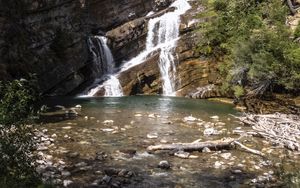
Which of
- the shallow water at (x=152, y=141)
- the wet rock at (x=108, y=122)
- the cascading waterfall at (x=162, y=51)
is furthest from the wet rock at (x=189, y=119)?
the cascading waterfall at (x=162, y=51)

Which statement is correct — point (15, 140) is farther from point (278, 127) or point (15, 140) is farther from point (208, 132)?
point (278, 127)

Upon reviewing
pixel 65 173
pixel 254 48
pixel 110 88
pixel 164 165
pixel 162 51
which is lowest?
pixel 164 165

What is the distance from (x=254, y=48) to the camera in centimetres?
2817

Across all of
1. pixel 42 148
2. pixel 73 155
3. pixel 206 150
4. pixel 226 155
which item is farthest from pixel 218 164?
pixel 42 148

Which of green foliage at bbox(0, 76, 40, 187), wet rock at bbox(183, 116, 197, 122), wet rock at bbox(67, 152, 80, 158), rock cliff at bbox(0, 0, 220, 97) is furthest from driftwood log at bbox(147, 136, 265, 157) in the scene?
rock cliff at bbox(0, 0, 220, 97)

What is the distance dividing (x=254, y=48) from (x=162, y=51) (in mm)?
9697

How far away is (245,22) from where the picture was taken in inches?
1342

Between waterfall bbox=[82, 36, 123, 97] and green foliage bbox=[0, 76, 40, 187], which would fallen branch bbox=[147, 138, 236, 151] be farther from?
waterfall bbox=[82, 36, 123, 97]

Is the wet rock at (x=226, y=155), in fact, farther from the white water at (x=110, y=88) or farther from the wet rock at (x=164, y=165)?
the white water at (x=110, y=88)

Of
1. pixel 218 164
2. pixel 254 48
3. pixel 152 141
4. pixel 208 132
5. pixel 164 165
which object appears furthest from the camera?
pixel 254 48

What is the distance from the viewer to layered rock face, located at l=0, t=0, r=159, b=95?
87.4ft

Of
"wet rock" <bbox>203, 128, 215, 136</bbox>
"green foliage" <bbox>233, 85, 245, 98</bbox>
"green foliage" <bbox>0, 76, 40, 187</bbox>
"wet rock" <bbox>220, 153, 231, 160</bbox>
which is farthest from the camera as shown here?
"green foliage" <bbox>233, 85, 245, 98</bbox>

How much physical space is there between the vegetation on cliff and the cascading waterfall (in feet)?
8.95

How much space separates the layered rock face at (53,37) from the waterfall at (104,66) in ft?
1.90
